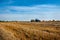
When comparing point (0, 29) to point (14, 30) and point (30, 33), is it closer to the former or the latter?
point (14, 30)

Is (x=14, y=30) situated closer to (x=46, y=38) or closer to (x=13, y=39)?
(x=13, y=39)

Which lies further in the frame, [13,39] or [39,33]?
[39,33]

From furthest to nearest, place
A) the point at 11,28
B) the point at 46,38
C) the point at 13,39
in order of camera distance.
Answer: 1. the point at 11,28
2. the point at 46,38
3. the point at 13,39

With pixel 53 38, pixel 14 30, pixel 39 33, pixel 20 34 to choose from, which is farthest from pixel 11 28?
pixel 53 38

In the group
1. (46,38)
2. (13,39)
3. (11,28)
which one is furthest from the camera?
(11,28)

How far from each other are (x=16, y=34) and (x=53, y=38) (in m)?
6.85

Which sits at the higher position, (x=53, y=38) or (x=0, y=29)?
(x=0, y=29)

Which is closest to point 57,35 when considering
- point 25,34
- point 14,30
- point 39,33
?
point 39,33

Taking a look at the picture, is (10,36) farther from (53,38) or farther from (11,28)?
(53,38)

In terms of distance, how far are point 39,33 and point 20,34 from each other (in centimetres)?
378

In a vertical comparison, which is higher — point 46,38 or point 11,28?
point 11,28

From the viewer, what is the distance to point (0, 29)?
28.0 meters

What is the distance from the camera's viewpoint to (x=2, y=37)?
2559 centimetres

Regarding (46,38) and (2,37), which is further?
(46,38)
